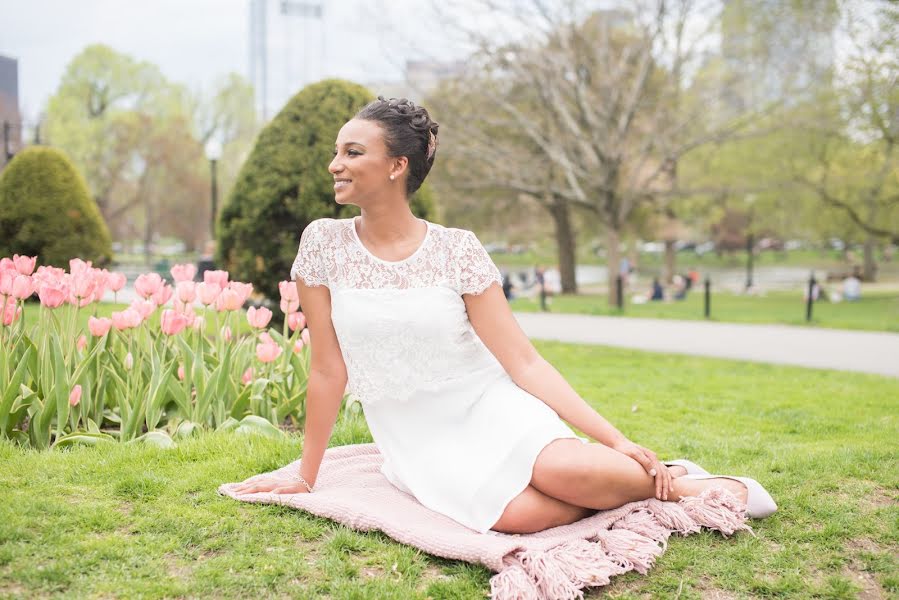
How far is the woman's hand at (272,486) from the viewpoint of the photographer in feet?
11.8

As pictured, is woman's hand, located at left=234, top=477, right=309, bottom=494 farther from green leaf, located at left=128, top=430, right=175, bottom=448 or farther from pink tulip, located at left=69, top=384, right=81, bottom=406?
pink tulip, located at left=69, top=384, right=81, bottom=406

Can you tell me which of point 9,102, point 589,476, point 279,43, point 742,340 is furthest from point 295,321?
point 279,43

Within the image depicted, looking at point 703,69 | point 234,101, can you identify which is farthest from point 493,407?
point 234,101

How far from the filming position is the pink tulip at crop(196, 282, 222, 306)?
4766mm

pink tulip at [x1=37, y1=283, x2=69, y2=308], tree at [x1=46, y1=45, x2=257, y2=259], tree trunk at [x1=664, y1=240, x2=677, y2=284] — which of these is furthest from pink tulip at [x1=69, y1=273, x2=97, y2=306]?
tree at [x1=46, y1=45, x2=257, y2=259]

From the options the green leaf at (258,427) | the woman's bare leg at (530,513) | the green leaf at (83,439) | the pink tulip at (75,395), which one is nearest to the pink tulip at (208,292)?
the green leaf at (258,427)

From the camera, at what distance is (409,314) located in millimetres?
3354

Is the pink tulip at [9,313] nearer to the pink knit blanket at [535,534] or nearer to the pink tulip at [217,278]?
the pink tulip at [217,278]

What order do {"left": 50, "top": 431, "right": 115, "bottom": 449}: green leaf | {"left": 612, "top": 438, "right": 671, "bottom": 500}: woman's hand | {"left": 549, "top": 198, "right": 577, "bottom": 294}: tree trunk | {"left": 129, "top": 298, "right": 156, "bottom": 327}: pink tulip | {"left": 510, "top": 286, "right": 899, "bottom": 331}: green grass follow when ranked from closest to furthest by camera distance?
{"left": 612, "top": 438, "right": 671, "bottom": 500}: woman's hand → {"left": 50, "top": 431, "right": 115, "bottom": 449}: green leaf → {"left": 129, "top": 298, "right": 156, "bottom": 327}: pink tulip → {"left": 510, "top": 286, "right": 899, "bottom": 331}: green grass → {"left": 549, "top": 198, "right": 577, "bottom": 294}: tree trunk

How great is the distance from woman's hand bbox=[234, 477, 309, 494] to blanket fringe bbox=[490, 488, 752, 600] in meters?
1.07

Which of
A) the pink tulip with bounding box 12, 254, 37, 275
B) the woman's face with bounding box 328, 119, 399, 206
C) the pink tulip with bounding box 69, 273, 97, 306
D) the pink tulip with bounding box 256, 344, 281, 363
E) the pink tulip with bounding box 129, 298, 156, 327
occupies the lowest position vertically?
the pink tulip with bounding box 256, 344, 281, 363

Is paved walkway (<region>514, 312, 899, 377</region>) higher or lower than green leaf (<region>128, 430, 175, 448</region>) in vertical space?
lower

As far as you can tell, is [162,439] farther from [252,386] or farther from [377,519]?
[377,519]

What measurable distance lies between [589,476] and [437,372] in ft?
2.41
